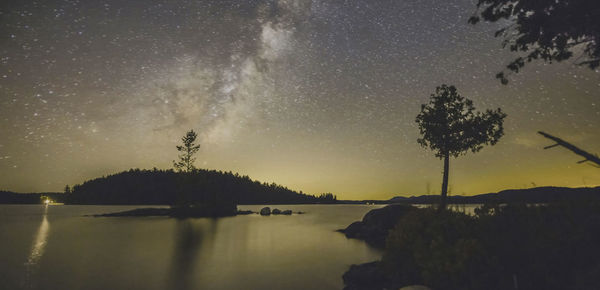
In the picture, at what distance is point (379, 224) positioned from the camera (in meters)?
27.8

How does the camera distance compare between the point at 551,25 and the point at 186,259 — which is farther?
the point at 186,259

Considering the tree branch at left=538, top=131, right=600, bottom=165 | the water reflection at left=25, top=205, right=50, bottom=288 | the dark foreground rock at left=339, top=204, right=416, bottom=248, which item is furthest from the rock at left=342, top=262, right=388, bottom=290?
the water reflection at left=25, top=205, right=50, bottom=288

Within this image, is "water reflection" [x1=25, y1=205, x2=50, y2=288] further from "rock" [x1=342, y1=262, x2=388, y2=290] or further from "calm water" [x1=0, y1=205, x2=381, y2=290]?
"rock" [x1=342, y1=262, x2=388, y2=290]

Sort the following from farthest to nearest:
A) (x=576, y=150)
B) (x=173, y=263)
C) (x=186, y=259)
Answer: (x=186, y=259)
(x=173, y=263)
(x=576, y=150)

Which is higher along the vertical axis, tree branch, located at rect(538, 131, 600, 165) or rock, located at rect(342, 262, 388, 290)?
tree branch, located at rect(538, 131, 600, 165)

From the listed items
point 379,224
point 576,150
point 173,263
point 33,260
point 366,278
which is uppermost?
point 576,150

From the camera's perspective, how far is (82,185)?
588 feet

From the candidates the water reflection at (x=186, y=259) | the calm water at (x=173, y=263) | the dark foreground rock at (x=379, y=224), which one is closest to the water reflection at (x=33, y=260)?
the calm water at (x=173, y=263)

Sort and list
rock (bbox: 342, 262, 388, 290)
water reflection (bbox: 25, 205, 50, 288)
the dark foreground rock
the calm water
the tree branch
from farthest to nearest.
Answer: the dark foreground rock
water reflection (bbox: 25, 205, 50, 288)
the calm water
rock (bbox: 342, 262, 388, 290)
the tree branch

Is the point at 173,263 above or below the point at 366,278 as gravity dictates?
below

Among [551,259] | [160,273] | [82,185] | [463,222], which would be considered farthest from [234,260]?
[82,185]

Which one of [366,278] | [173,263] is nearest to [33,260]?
[173,263]

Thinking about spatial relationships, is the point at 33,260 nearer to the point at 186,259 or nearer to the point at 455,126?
the point at 186,259

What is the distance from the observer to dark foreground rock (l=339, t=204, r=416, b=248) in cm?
2570
